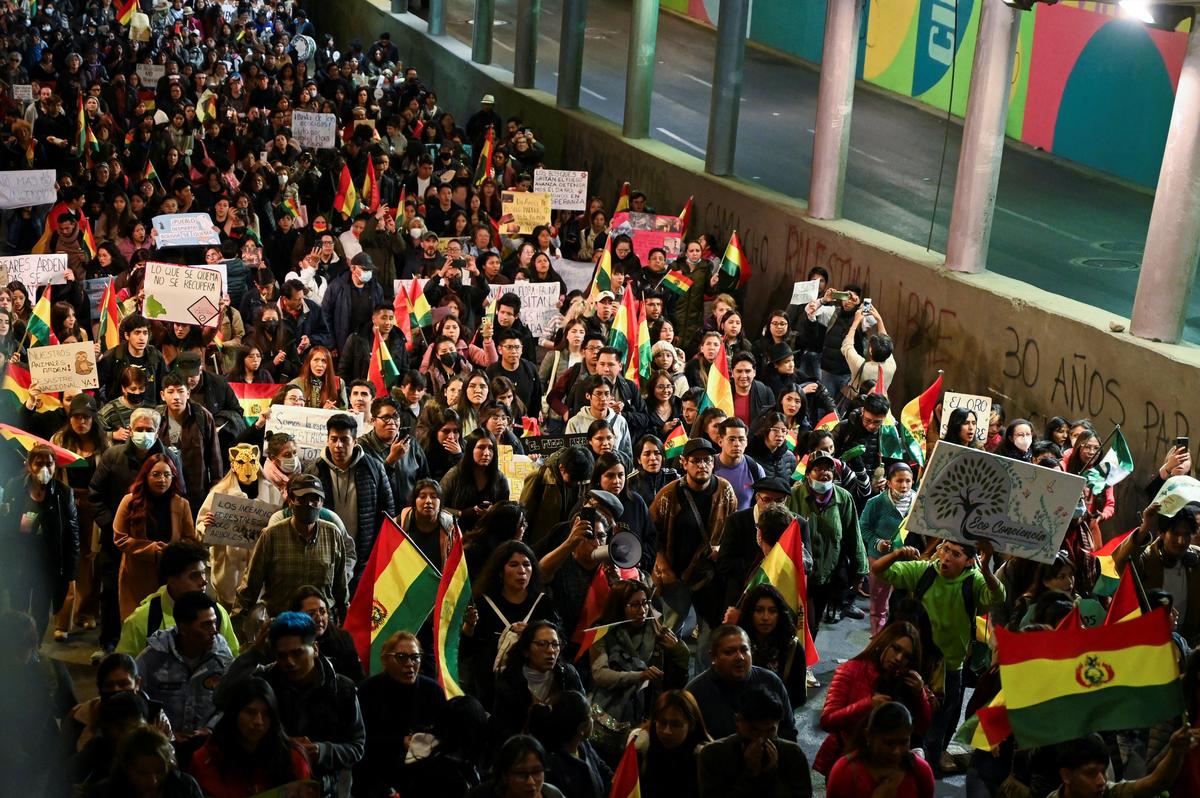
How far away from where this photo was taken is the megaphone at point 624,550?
9125 mm

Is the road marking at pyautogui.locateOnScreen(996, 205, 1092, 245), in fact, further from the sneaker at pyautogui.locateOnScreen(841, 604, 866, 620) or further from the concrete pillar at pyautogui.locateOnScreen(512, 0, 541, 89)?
the sneaker at pyautogui.locateOnScreen(841, 604, 866, 620)

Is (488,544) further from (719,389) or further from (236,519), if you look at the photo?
(719,389)

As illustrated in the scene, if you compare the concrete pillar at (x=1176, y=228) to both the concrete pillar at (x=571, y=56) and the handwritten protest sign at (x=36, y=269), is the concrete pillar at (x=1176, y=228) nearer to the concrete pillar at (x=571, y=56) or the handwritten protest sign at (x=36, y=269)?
the handwritten protest sign at (x=36, y=269)

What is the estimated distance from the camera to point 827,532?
10.3m

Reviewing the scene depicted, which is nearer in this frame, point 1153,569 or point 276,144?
point 1153,569

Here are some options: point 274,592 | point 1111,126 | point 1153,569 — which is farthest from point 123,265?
point 1111,126

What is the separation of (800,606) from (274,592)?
9.48 feet

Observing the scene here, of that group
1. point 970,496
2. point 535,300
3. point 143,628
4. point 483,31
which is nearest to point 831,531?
point 970,496

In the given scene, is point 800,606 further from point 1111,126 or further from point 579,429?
point 1111,126

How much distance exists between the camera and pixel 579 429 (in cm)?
1189

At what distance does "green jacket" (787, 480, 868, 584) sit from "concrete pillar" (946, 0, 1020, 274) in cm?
661

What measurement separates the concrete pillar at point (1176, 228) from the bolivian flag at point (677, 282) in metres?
4.89

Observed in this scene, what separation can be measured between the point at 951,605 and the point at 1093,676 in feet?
5.09

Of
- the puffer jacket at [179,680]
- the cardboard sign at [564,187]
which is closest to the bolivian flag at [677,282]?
the cardboard sign at [564,187]
